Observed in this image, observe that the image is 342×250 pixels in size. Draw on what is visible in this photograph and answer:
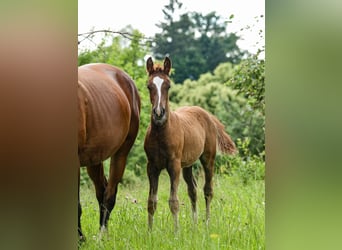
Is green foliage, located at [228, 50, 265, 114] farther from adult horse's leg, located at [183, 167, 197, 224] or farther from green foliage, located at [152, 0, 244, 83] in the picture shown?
adult horse's leg, located at [183, 167, 197, 224]

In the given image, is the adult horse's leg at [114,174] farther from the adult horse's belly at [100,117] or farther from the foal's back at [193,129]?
the foal's back at [193,129]

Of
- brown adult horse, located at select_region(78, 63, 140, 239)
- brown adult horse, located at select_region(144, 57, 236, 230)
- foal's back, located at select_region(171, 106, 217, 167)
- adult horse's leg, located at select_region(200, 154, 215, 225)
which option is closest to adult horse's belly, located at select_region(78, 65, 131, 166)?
brown adult horse, located at select_region(78, 63, 140, 239)

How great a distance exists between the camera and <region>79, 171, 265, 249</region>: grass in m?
2.20

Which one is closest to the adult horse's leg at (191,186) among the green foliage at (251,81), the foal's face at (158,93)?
the foal's face at (158,93)

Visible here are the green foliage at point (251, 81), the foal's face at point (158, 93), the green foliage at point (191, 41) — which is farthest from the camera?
the green foliage at point (251, 81)

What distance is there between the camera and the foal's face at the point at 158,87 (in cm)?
229

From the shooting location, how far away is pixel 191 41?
250cm

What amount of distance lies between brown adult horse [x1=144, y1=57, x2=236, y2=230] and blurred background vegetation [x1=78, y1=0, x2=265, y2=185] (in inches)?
1.8

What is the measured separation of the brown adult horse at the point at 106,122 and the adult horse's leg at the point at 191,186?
290 mm

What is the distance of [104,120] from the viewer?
7.65 ft
